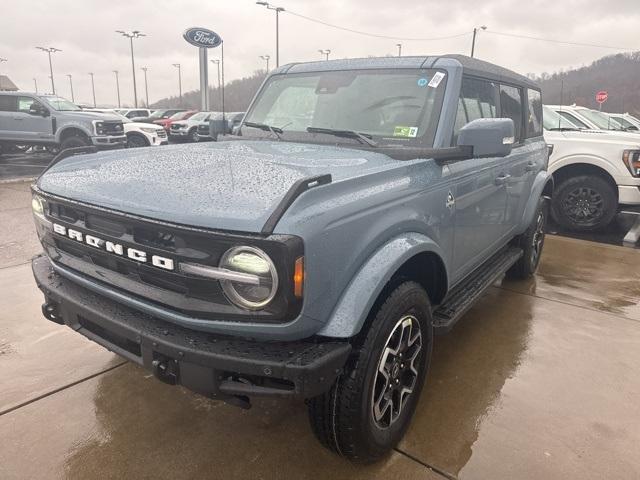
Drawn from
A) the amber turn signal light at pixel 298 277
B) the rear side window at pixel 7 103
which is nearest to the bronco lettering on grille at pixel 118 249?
the amber turn signal light at pixel 298 277

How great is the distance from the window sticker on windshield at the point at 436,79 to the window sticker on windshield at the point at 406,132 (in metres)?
0.32

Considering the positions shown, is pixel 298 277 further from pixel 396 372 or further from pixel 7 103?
pixel 7 103

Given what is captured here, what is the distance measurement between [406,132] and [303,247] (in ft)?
4.63

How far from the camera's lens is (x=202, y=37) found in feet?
62.8

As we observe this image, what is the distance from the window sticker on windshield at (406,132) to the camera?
9.18ft

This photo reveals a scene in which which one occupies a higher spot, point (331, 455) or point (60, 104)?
point (60, 104)

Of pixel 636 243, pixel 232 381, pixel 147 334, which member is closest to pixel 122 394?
pixel 147 334

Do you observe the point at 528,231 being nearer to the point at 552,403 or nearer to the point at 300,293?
the point at 552,403

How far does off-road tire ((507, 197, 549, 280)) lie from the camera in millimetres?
4625

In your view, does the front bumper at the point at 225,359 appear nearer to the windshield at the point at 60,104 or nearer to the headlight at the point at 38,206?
the headlight at the point at 38,206

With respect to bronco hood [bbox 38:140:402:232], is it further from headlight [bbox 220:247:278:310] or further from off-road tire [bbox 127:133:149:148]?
off-road tire [bbox 127:133:149:148]

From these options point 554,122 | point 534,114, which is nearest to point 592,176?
point 554,122

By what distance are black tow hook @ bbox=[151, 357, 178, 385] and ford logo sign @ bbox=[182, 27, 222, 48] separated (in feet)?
62.6

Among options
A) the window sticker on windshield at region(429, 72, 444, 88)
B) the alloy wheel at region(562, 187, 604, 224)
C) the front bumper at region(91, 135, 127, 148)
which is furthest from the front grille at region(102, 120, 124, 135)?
the window sticker on windshield at region(429, 72, 444, 88)
